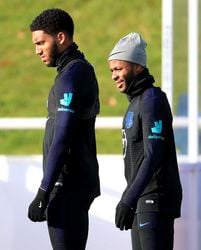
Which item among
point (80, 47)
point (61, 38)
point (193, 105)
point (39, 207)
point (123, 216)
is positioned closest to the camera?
point (123, 216)

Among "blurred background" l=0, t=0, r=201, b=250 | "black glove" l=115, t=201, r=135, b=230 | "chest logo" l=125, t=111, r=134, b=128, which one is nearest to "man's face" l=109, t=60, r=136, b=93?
"chest logo" l=125, t=111, r=134, b=128

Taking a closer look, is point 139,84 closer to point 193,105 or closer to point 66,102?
point 66,102

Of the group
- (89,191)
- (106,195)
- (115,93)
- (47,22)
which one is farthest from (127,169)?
(115,93)

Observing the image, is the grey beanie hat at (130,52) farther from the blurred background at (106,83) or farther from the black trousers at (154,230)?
the blurred background at (106,83)

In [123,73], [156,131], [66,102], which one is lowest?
[156,131]

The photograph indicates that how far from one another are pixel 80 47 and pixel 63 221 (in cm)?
1241

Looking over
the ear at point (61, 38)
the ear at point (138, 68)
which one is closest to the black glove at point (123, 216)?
the ear at point (138, 68)

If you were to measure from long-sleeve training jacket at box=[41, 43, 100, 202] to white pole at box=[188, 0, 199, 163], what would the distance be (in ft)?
5.31

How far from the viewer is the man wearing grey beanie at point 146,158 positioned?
17.1 ft

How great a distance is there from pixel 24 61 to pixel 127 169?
12545 mm

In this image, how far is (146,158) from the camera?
5.23m

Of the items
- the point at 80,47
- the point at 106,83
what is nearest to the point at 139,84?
the point at 106,83

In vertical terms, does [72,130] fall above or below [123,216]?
above

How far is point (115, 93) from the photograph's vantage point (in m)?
16.5
